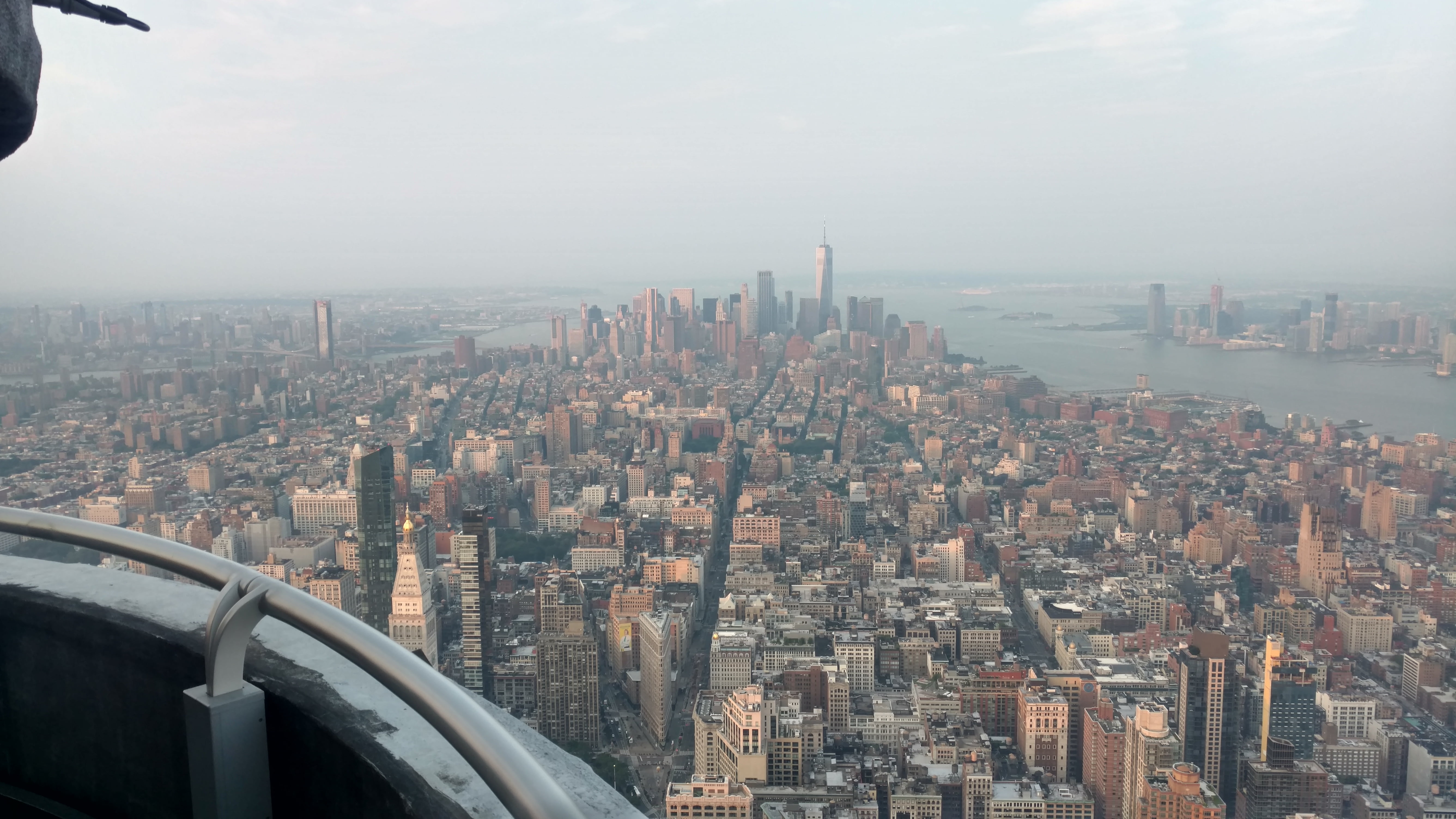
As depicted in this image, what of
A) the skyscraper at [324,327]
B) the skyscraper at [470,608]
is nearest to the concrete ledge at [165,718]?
the skyscraper at [470,608]

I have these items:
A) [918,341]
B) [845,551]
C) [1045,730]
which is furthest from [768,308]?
[1045,730]

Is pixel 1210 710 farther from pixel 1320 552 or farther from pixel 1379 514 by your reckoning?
pixel 1320 552

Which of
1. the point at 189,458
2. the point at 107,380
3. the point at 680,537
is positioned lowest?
the point at 680,537

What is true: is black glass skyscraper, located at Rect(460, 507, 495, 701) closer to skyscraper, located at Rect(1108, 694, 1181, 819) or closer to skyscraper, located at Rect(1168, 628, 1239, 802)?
skyscraper, located at Rect(1108, 694, 1181, 819)

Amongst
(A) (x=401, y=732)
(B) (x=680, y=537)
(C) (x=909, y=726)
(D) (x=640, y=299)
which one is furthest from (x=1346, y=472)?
(D) (x=640, y=299)

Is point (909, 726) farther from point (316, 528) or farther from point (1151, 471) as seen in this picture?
point (1151, 471)

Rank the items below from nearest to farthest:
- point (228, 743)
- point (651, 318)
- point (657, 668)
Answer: point (228, 743)
point (657, 668)
point (651, 318)

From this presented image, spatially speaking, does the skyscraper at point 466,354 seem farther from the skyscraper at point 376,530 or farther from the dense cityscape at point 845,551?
the skyscraper at point 376,530

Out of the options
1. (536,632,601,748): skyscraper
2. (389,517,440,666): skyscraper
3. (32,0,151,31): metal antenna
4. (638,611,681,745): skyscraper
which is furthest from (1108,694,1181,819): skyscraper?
(32,0,151,31): metal antenna
